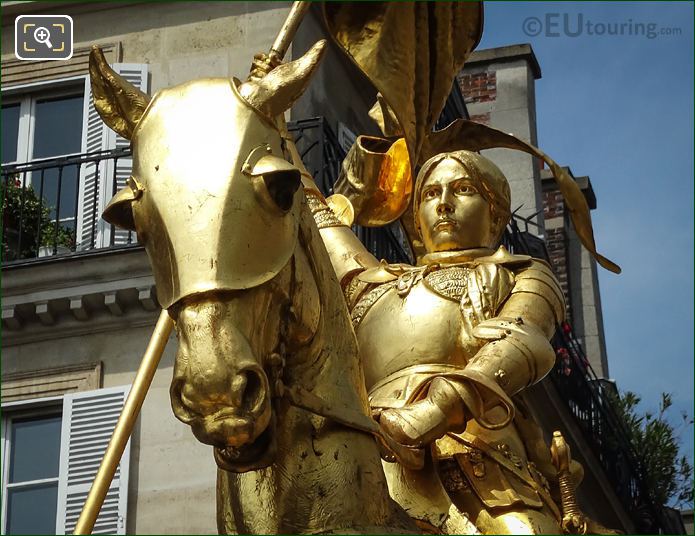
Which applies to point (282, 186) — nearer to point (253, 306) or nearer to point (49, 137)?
point (253, 306)

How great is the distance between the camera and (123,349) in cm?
1570

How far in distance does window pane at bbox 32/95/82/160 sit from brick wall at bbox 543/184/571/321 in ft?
24.4

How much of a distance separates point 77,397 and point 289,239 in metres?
10.7

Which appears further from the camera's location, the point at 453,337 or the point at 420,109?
the point at 420,109

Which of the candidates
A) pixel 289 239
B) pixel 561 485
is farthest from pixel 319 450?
pixel 561 485

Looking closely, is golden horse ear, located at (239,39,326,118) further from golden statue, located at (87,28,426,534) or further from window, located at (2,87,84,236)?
window, located at (2,87,84,236)

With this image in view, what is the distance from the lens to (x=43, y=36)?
1939 centimetres

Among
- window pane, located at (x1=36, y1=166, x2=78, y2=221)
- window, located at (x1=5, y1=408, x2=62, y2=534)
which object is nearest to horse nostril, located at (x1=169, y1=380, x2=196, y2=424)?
window, located at (x1=5, y1=408, x2=62, y2=534)

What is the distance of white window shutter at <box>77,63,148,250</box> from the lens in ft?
53.7

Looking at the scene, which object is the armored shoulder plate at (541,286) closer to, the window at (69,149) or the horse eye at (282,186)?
the horse eye at (282,186)

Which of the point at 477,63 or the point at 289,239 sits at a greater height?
the point at 477,63

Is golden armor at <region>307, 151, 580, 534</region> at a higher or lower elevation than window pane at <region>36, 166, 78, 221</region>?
lower

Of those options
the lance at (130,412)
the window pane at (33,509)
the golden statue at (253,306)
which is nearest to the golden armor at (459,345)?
the golden statue at (253,306)

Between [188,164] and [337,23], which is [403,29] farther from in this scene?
[188,164]
